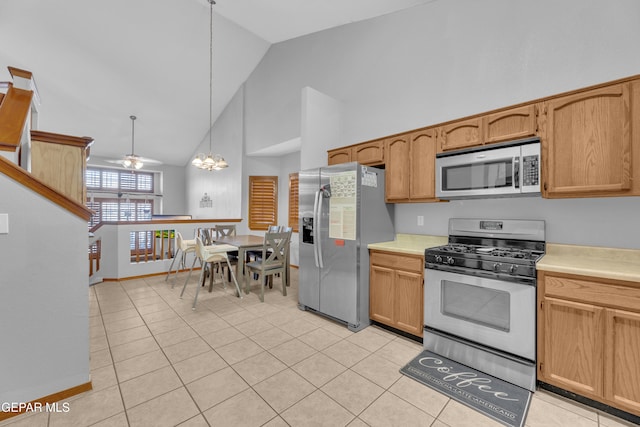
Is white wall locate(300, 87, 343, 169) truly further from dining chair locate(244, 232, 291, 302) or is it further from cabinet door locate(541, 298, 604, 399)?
cabinet door locate(541, 298, 604, 399)

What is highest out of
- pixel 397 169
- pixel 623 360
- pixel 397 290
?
pixel 397 169

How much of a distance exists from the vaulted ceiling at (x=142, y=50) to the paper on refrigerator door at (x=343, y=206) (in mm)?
1912

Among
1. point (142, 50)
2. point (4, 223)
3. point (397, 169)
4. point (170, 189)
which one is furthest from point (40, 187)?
point (170, 189)

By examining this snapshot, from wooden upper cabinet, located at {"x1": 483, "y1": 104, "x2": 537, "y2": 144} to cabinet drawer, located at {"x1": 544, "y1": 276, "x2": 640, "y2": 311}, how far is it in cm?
114

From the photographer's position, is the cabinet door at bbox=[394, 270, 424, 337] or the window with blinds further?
the window with blinds

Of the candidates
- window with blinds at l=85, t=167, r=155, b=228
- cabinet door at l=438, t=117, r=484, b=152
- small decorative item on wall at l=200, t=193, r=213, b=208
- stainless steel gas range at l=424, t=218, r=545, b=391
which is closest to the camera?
stainless steel gas range at l=424, t=218, r=545, b=391

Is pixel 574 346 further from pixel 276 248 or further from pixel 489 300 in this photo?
pixel 276 248

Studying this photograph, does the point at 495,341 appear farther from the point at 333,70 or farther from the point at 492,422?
the point at 333,70

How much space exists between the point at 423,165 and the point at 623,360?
1.93 m

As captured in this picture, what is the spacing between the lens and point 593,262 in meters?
1.94

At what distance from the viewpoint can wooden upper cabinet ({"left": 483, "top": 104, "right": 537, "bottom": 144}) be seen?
2.16 meters

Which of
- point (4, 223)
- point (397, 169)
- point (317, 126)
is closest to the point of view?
point (4, 223)

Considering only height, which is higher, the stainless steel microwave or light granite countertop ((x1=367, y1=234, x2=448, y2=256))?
the stainless steel microwave

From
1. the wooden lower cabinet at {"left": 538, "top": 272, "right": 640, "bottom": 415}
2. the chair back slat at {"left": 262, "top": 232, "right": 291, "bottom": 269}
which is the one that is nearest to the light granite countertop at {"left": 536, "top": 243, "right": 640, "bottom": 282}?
the wooden lower cabinet at {"left": 538, "top": 272, "right": 640, "bottom": 415}
